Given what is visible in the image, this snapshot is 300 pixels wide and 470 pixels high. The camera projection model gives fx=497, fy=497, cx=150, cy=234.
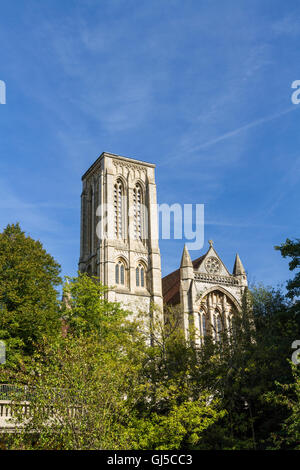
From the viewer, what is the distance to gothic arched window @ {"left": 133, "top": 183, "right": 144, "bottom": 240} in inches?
1941

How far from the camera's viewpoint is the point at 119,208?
49438mm

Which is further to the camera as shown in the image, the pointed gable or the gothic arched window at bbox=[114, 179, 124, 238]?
the gothic arched window at bbox=[114, 179, 124, 238]

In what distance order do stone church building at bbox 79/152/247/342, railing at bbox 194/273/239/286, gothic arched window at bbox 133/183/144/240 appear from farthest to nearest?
gothic arched window at bbox 133/183/144/240 < railing at bbox 194/273/239/286 < stone church building at bbox 79/152/247/342

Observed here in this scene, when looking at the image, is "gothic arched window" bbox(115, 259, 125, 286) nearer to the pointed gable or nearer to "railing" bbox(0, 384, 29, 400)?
the pointed gable

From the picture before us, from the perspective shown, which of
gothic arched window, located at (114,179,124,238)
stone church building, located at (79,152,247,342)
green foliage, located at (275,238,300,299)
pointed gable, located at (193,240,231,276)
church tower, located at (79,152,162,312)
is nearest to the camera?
green foliage, located at (275,238,300,299)

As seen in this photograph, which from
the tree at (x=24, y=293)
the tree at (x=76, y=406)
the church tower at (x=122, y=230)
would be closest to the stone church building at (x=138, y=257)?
the church tower at (x=122, y=230)

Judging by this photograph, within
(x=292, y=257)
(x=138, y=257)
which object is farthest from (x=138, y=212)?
(x=292, y=257)

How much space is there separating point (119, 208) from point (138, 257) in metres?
5.44

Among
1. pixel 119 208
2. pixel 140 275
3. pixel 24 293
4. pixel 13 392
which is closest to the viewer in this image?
pixel 13 392

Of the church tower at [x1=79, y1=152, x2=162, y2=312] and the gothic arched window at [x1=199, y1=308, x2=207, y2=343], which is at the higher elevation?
the church tower at [x1=79, y1=152, x2=162, y2=312]

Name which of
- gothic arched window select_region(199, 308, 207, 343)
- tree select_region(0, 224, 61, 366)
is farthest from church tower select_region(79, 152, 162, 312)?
tree select_region(0, 224, 61, 366)

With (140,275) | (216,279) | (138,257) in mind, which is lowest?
(216,279)

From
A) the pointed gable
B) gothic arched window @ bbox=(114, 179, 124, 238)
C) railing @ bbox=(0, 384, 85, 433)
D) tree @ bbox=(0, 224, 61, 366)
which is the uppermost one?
gothic arched window @ bbox=(114, 179, 124, 238)

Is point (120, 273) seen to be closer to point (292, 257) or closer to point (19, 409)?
point (292, 257)
